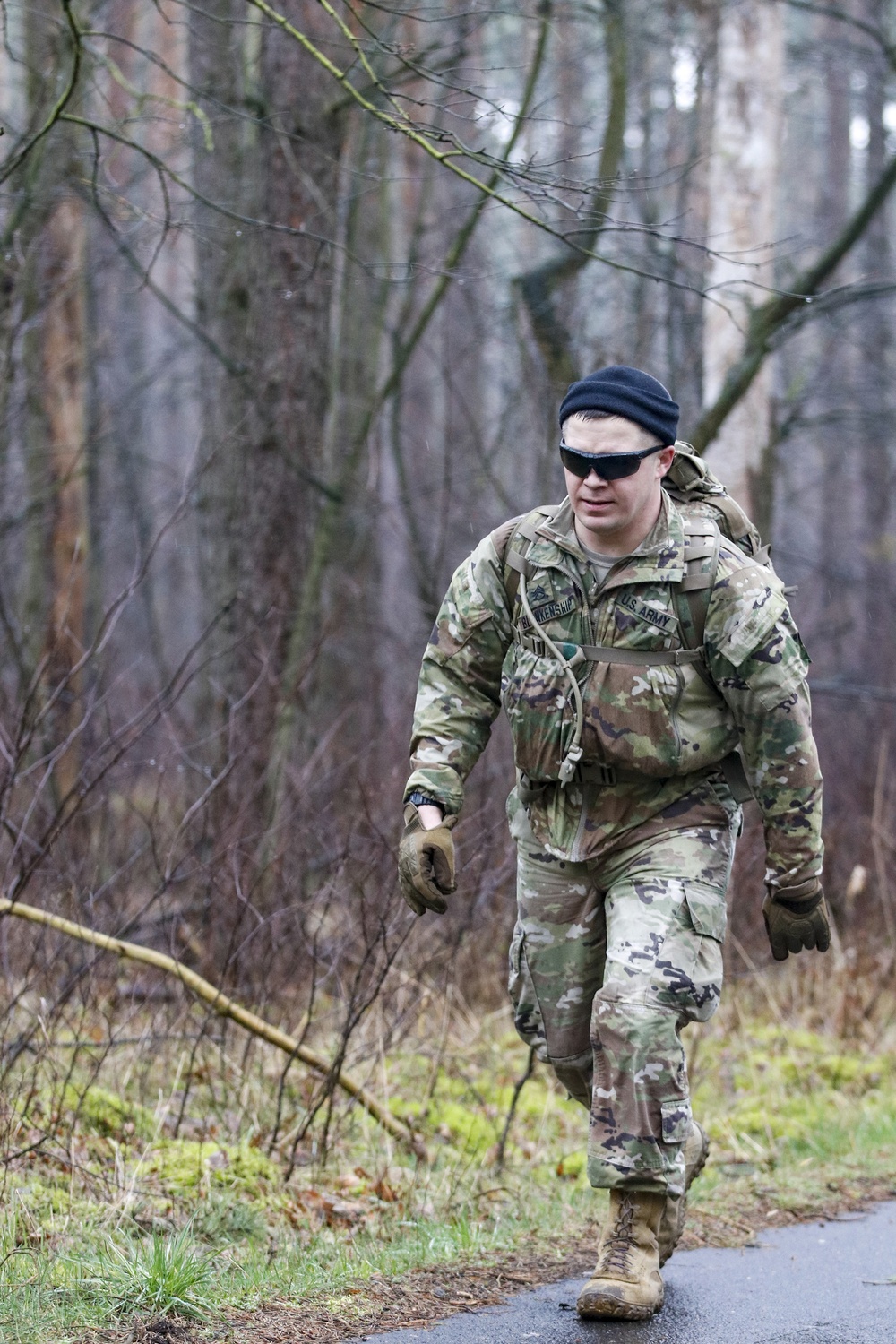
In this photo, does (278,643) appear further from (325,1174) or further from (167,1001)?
(325,1174)

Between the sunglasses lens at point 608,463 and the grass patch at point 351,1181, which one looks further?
the sunglasses lens at point 608,463

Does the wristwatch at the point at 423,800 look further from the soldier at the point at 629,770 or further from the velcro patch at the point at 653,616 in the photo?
the velcro patch at the point at 653,616

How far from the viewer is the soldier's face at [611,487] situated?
3.67 meters

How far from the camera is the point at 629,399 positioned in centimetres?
371

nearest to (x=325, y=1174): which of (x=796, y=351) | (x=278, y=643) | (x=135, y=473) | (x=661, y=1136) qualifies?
(x=661, y=1136)

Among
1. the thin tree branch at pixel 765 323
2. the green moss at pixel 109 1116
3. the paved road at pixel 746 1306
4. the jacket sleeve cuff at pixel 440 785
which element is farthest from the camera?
the thin tree branch at pixel 765 323

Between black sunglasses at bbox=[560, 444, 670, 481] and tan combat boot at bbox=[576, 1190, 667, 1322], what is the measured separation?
1763 millimetres

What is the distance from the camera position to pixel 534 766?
12.4 feet

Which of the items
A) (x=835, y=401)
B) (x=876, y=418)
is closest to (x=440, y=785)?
(x=876, y=418)

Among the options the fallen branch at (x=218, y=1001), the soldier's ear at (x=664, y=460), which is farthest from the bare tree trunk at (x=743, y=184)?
the soldier's ear at (x=664, y=460)

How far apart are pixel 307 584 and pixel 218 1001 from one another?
313 cm

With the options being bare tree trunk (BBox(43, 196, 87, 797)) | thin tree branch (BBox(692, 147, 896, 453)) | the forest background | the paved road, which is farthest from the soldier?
bare tree trunk (BBox(43, 196, 87, 797))

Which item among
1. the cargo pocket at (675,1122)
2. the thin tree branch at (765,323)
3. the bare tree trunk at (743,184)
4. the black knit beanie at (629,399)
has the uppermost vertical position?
the bare tree trunk at (743,184)

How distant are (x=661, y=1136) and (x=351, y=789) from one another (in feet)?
12.1
